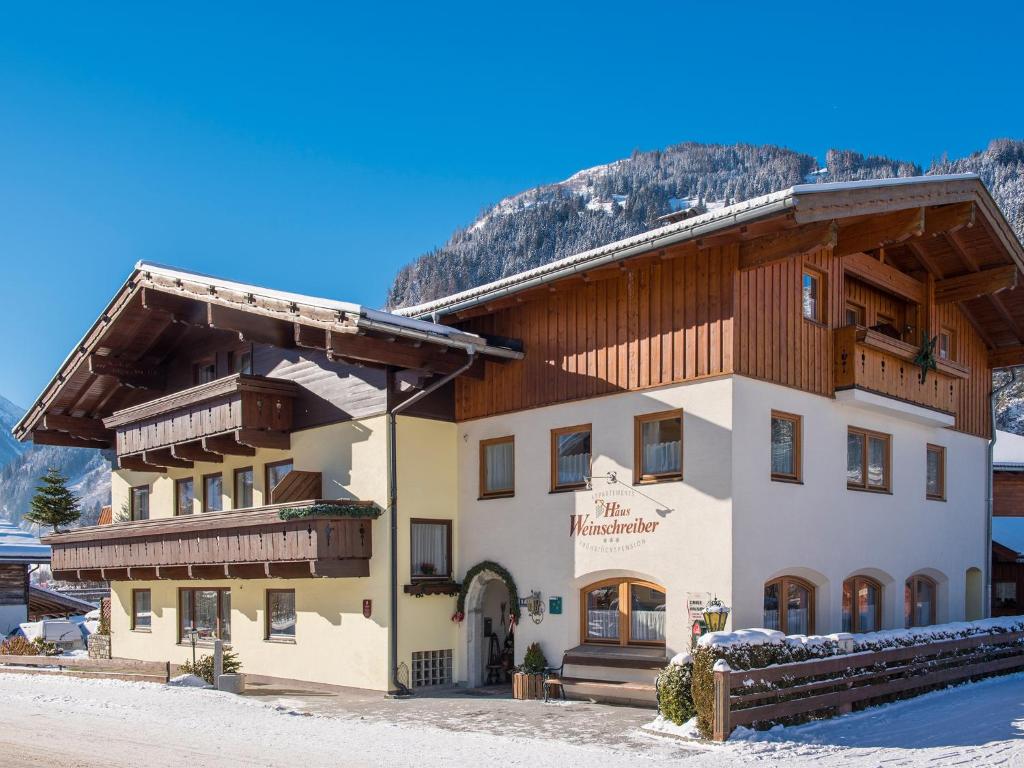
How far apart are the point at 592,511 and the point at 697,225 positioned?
17.0 ft

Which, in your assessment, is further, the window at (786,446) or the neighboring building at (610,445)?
the window at (786,446)

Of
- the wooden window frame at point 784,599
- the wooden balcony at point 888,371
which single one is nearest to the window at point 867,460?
the wooden balcony at point 888,371

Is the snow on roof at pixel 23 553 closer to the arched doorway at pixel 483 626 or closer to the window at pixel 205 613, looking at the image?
the window at pixel 205 613

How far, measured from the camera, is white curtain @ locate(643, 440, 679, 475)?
16.2 metres

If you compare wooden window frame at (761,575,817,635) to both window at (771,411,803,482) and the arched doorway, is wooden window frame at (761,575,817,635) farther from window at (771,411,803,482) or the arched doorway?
the arched doorway

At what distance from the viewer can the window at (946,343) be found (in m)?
21.4

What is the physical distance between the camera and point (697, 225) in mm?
15188

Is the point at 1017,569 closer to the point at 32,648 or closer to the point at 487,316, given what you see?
the point at 487,316

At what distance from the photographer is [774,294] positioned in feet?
53.3

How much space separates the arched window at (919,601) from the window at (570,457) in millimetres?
7075

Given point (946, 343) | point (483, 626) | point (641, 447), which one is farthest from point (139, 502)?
point (946, 343)

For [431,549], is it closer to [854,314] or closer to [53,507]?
[854,314]

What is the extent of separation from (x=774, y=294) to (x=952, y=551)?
8.62 meters

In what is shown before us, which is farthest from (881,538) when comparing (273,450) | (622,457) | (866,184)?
(273,450)
